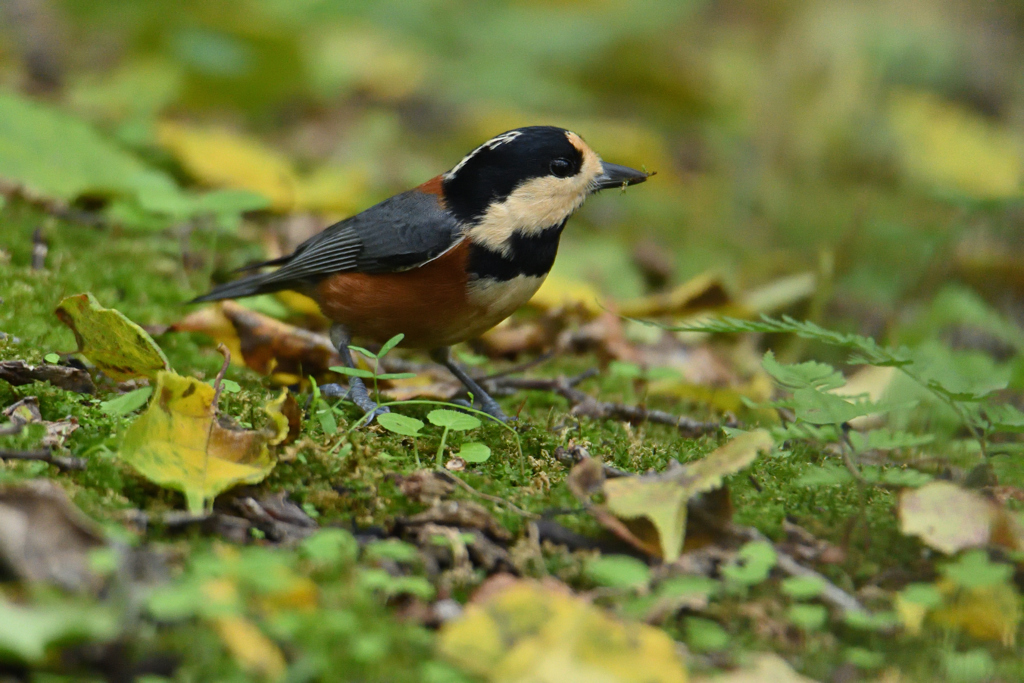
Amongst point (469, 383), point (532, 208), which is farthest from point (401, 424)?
point (532, 208)

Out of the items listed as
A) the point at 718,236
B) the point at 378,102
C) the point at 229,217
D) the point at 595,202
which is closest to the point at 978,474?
the point at 229,217

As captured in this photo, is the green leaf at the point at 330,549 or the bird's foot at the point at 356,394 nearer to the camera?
the green leaf at the point at 330,549

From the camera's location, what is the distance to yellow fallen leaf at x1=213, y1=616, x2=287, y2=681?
65.8 inches

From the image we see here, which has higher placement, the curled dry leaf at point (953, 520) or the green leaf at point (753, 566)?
the curled dry leaf at point (953, 520)

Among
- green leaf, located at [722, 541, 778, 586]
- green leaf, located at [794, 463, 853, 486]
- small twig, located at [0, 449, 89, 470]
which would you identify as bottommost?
green leaf, located at [722, 541, 778, 586]

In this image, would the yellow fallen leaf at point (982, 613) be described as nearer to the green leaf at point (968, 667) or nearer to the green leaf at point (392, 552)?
the green leaf at point (968, 667)

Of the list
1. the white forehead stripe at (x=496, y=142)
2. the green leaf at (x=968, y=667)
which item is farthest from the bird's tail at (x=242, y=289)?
the green leaf at (x=968, y=667)

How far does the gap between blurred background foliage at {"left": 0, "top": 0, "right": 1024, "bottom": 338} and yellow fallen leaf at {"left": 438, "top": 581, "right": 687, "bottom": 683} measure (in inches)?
118

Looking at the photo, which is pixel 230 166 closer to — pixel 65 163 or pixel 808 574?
pixel 65 163

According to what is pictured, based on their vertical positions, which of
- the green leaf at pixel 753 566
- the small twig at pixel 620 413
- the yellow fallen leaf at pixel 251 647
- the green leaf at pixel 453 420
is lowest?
the small twig at pixel 620 413

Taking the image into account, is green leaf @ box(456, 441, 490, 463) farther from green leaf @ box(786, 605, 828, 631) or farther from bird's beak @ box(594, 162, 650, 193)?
bird's beak @ box(594, 162, 650, 193)

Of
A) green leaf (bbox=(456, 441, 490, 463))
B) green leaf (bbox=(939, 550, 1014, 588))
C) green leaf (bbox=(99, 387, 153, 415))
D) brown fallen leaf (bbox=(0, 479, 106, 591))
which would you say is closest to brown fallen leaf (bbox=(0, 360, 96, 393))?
green leaf (bbox=(99, 387, 153, 415))

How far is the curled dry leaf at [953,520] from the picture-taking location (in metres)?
2.13

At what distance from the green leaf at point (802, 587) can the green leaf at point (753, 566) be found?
0.05m
